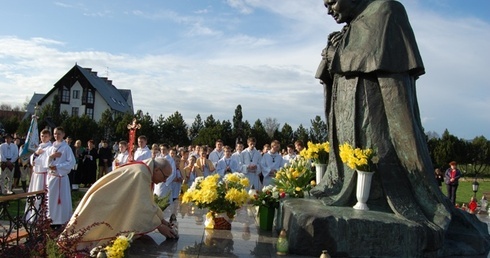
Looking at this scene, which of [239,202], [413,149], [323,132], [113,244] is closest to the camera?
[113,244]

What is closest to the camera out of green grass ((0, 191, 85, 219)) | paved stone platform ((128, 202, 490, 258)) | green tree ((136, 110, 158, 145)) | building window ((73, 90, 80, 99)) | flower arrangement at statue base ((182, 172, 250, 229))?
paved stone platform ((128, 202, 490, 258))

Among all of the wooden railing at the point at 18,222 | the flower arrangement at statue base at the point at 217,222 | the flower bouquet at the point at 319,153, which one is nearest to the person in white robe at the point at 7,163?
the wooden railing at the point at 18,222

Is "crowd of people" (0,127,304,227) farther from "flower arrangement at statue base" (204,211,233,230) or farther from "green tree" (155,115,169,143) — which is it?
"green tree" (155,115,169,143)

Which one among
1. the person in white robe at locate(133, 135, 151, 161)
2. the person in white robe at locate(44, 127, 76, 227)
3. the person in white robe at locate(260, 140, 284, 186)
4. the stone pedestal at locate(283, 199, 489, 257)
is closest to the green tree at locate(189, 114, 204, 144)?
the person in white robe at locate(260, 140, 284, 186)

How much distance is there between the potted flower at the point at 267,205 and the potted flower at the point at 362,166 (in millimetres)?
1422

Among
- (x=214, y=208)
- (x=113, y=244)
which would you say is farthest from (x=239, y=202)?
(x=113, y=244)

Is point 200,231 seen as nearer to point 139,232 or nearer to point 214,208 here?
point 214,208

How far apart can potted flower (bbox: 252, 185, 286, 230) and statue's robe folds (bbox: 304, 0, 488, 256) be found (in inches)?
29.6

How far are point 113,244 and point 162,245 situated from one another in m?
1.36

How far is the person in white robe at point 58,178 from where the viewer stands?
10.5m

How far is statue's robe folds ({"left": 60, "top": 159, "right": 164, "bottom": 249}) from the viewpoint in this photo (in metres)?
5.65

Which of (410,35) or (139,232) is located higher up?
(410,35)

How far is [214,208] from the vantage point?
6.75 m

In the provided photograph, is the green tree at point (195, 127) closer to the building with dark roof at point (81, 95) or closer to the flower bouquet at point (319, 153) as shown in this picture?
the building with dark roof at point (81, 95)
